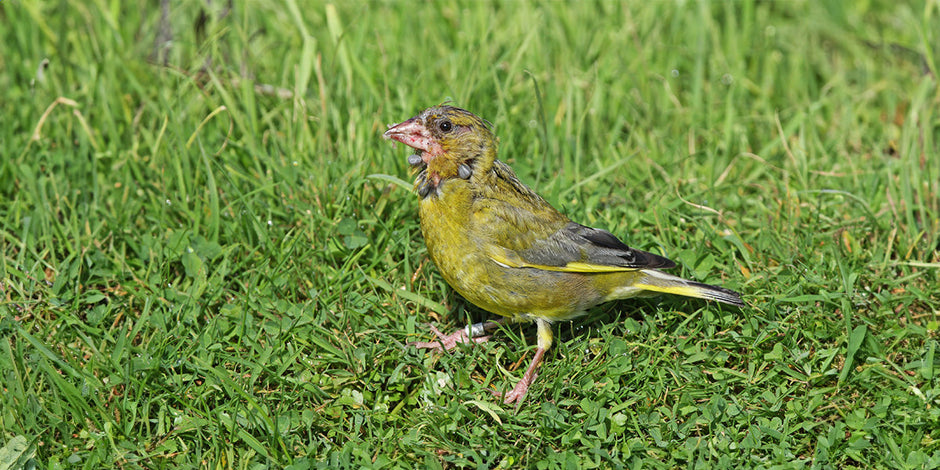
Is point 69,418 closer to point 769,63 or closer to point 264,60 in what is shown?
point 264,60

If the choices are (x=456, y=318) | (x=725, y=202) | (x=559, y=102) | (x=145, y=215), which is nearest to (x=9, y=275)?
(x=145, y=215)

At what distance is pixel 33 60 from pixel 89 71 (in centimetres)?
61

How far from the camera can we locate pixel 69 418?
368cm

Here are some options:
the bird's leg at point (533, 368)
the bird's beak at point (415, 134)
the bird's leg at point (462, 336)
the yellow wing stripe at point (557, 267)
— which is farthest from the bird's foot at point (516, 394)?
the bird's beak at point (415, 134)

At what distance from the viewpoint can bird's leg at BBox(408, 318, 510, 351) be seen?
410 cm

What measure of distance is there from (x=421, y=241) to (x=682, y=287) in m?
1.44

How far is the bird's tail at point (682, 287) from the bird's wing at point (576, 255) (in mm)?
74

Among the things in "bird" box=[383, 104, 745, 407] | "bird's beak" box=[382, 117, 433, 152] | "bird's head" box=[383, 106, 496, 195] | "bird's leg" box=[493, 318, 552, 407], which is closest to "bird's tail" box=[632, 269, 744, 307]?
"bird" box=[383, 104, 745, 407]

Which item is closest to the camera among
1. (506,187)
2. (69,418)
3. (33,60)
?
(69,418)

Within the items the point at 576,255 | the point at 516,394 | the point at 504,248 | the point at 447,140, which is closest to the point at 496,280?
the point at 504,248

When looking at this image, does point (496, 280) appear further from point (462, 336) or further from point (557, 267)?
point (462, 336)

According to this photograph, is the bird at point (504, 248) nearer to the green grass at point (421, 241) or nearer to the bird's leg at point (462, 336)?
the bird's leg at point (462, 336)

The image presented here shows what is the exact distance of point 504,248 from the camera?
13.1ft

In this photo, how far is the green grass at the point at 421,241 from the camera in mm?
3705
